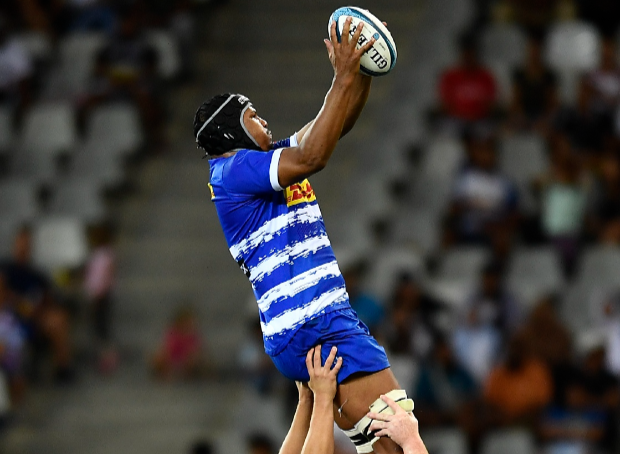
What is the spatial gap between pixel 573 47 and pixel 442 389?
4954 millimetres

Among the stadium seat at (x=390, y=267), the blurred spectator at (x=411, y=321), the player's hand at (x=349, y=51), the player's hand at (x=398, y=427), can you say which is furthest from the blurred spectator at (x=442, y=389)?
the player's hand at (x=349, y=51)

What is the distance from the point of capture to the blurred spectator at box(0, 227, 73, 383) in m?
11.5

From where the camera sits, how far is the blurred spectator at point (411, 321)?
32.5ft

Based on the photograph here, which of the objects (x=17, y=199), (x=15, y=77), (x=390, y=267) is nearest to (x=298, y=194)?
(x=390, y=267)

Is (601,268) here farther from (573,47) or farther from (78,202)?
(78,202)

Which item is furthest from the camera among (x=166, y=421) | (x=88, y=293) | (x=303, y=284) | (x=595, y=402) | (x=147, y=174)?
(x=147, y=174)

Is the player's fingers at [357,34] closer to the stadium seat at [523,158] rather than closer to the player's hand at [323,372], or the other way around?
the player's hand at [323,372]

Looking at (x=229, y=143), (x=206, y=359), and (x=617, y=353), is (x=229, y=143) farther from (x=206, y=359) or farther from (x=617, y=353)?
(x=206, y=359)

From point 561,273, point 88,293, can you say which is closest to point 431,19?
point 561,273

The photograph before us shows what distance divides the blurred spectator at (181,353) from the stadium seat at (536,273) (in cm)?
327

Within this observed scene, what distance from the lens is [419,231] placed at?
1173 cm

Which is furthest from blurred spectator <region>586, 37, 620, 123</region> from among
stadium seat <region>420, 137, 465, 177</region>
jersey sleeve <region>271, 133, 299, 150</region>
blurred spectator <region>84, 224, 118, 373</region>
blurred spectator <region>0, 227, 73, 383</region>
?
jersey sleeve <region>271, 133, 299, 150</region>

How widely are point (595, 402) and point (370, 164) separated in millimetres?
4401

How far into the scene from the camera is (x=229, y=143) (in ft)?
16.7
